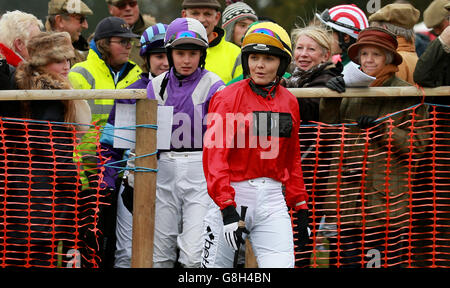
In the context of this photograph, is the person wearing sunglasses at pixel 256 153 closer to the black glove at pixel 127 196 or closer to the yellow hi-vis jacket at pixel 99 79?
the black glove at pixel 127 196

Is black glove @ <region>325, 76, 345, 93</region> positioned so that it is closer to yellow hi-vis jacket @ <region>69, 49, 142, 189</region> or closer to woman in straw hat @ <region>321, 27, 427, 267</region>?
woman in straw hat @ <region>321, 27, 427, 267</region>

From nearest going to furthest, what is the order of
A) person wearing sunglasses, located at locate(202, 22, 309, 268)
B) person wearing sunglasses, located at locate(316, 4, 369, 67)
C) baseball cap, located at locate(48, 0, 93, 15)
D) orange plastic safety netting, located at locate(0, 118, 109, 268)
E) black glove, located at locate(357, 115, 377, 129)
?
person wearing sunglasses, located at locate(202, 22, 309, 268) → orange plastic safety netting, located at locate(0, 118, 109, 268) → black glove, located at locate(357, 115, 377, 129) → person wearing sunglasses, located at locate(316, 4, 369, 67) → baseball cap, located at locate(48, 0, 93, 15)

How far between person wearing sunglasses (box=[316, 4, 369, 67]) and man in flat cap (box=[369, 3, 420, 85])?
11.1 inches

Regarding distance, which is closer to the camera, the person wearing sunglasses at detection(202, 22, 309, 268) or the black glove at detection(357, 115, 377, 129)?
the person wearing sunglasses at detection(202, 22, 309, 268)

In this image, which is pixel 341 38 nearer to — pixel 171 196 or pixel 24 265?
pixel 171 196

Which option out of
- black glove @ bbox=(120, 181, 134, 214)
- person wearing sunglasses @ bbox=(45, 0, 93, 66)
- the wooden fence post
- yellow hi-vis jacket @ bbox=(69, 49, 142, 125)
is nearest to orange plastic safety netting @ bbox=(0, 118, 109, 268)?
black glove @ bbox=(120, 181, 134, 214)

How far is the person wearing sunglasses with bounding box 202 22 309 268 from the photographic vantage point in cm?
556

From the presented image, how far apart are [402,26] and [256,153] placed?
7.90 ft

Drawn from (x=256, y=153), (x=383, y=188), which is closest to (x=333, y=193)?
(x=383, y=188)

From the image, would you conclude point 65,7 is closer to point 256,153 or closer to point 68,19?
point 68,19

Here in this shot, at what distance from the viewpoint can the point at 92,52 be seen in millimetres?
7582

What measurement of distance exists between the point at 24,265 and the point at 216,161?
1943 millimetres

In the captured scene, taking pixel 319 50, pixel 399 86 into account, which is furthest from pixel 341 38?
pixel 399 86
